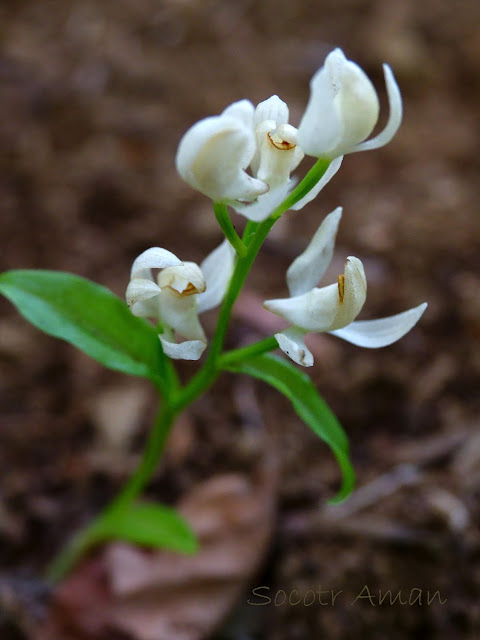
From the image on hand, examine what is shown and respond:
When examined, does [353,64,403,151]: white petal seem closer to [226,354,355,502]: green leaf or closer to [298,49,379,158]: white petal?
[298,49,379,158]: white petal

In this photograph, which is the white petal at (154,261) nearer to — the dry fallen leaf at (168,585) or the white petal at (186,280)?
the white petal at (186,280)

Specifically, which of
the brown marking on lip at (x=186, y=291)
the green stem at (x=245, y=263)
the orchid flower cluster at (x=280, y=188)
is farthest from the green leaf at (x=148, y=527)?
the brown marking on lip at (x=186, y=291)

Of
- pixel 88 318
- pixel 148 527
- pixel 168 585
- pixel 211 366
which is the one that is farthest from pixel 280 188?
pixel 168 585

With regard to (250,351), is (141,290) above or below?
above

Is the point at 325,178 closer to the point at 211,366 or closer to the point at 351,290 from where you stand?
the point at 351,290

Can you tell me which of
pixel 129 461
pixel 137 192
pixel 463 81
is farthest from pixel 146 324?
pixel 463 81

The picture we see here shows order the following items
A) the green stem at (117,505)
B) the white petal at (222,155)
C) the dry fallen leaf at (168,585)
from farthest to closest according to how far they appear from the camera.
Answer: the dry fallen leaf at (168,585) < the green stem at (117,505) < the white petal at (222,155)
